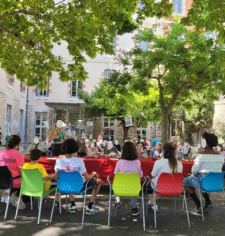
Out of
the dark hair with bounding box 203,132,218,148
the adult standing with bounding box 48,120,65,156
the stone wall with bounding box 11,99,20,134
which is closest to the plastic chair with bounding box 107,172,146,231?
the dark hair with bounding box 203,132,218,148

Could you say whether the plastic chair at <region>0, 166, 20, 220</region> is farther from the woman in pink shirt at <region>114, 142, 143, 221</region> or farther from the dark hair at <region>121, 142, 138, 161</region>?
the dark hair at <region>121, 142, 138, 161</region>

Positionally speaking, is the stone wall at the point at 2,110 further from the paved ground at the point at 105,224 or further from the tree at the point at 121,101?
the paved ground at the point at 105,224

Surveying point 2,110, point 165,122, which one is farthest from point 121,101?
point 2,110

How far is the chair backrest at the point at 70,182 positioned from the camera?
4.49 metres

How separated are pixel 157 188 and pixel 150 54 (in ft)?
22.2

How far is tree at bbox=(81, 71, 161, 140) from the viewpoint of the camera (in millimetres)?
11688

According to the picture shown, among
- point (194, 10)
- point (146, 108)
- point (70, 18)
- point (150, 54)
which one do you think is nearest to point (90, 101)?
point (146, 108)

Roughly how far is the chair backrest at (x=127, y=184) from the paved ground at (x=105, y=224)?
0.50 metres

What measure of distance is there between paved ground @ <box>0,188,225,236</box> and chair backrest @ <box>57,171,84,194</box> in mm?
505

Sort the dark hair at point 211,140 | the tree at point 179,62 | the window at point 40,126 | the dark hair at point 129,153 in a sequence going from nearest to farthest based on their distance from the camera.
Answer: the dark hair at point 129,153, the dark hair at point 211,140, the tree at point 179,62, the window at point 40,126

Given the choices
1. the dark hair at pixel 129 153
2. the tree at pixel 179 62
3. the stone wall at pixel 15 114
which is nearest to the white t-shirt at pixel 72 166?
the dark hair at pixel 129 153

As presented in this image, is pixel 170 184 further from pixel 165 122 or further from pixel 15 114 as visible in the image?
pixel 15 114

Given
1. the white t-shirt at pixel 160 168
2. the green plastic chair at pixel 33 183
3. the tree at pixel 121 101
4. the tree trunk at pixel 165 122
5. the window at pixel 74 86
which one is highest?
the window at pixel 74 86

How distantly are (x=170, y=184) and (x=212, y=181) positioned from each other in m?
0.80
